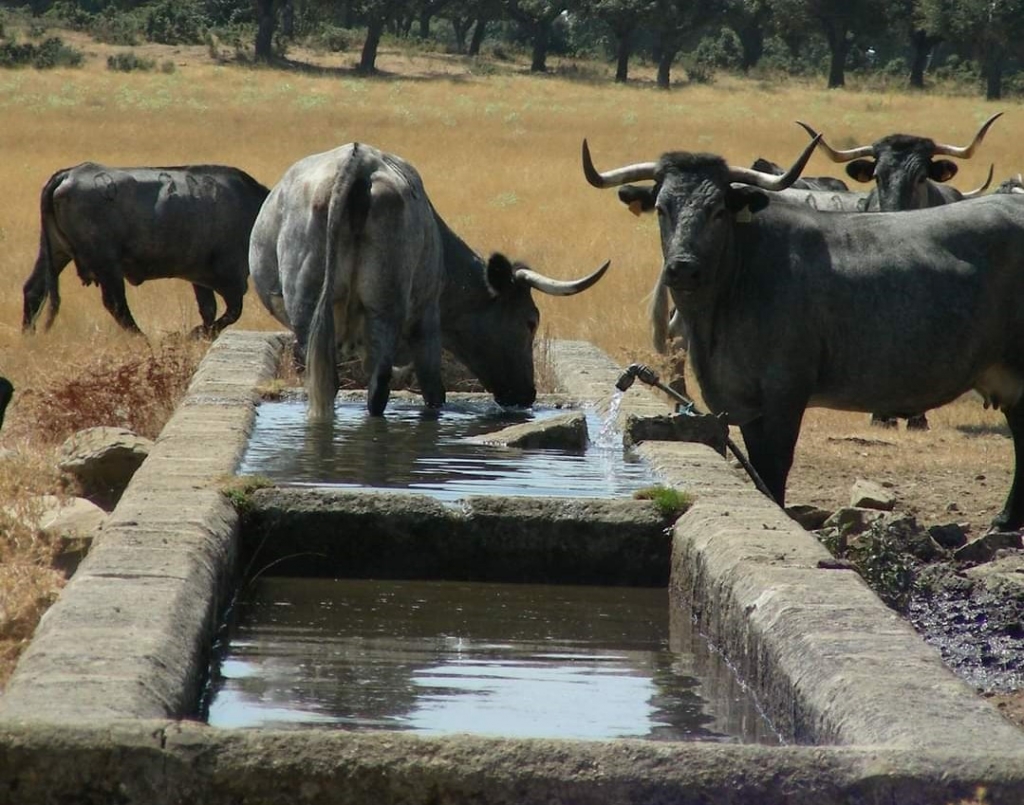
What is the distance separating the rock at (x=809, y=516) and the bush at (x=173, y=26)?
205 feet

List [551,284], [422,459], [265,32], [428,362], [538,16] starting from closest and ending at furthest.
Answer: [422,459], [428,362], [551,284], [265,32], [538,16]

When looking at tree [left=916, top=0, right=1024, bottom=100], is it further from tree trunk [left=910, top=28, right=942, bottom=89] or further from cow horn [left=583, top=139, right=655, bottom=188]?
cow horn [left=583, top=139, right=655, bottom=188]

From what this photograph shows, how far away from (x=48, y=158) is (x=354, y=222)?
21269 mm

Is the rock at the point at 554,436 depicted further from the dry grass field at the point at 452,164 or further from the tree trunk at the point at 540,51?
the tree trunk at the point at 540,51

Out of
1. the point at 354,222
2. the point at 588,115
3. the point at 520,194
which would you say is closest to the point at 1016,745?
the point at 354,222

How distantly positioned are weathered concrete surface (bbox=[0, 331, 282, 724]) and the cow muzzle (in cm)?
214

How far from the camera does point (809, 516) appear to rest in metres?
8.27

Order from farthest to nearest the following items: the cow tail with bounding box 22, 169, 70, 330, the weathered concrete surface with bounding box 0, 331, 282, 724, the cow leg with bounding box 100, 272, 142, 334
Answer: the cow tail with bounding box 22, 169, 70, 330 → the cow leg with bounding box 100, 272, 142, 334 → the weathered concrete surface with bounding box 0, 331, 282, 724

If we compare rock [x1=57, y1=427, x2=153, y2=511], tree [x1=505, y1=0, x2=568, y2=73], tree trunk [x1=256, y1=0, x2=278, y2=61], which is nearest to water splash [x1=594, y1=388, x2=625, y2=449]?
rock [x1=57, y1=427, x2=153, y2=511]

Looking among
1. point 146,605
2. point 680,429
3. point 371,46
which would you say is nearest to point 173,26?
point 371,46

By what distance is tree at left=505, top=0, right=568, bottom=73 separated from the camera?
70438mm

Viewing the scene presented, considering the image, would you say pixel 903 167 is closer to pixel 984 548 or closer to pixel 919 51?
pixel 984 548

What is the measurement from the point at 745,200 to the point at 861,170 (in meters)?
4.27

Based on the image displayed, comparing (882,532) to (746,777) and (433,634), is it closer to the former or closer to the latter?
(433,634)
